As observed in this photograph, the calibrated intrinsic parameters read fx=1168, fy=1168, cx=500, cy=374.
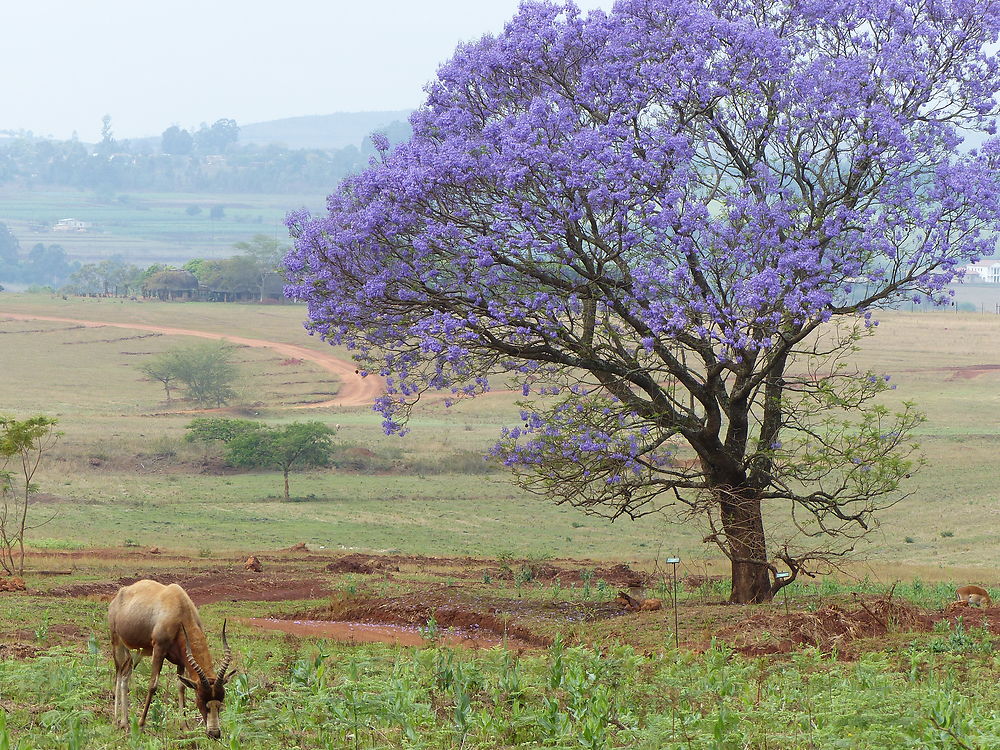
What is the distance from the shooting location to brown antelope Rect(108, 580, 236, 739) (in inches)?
413

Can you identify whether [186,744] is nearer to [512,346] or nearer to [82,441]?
[512,346]

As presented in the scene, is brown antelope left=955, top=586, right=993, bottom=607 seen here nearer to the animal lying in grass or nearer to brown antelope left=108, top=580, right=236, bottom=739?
the animal lying in grass

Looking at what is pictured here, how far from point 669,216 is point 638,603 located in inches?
264

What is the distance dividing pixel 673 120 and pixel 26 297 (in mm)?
126358

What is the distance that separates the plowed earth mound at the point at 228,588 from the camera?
22.0 m

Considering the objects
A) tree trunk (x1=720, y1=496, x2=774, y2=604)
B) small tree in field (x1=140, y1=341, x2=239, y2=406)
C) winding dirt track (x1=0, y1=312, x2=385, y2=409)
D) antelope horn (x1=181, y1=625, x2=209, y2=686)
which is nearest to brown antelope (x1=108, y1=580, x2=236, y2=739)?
antelope horn (x1=181, y1=625, x2=209, y2=686)

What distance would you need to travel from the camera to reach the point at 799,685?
1123cm

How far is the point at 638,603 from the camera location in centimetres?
1945

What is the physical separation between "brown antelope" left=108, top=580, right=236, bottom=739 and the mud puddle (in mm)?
5371

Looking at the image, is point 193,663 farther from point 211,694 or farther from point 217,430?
point 217,430

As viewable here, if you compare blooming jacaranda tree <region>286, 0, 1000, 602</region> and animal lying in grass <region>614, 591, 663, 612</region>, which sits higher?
blooming jacaranda tree <region>286, 0, 1000, 602</region>

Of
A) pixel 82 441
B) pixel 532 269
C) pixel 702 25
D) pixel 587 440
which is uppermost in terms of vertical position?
pixel 702 25

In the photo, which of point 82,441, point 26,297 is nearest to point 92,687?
point 82,441

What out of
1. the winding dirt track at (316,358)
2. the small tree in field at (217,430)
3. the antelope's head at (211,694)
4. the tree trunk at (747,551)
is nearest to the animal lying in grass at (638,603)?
the tree trunk at (747,551)
